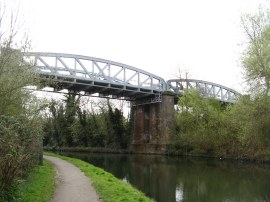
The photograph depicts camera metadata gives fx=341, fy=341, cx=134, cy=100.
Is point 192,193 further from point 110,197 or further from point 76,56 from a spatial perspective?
point 76,56

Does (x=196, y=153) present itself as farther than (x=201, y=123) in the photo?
Yes

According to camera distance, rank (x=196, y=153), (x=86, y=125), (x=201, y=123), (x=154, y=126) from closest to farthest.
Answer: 1. (x=201, y=123)
2. (x=196, y=153)
3. (x=154, y=126)
4. (x=86, y=125)

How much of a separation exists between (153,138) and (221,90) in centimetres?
2469

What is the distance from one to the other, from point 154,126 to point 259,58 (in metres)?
34.5

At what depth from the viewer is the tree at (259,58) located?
2534 centimetres

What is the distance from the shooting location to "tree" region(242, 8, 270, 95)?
25.3m

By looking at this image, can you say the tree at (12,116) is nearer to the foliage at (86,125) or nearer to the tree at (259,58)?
the tree at (259,58)

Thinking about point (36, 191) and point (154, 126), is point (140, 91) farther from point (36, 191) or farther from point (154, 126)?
point (36, 191)

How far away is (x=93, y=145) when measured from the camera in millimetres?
68312

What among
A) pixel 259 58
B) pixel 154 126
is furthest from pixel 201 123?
pixel 259 58

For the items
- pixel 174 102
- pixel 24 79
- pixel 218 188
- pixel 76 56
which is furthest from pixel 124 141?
pixel 24 79

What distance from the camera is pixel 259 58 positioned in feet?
84.0

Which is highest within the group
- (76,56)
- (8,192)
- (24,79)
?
(76,56)

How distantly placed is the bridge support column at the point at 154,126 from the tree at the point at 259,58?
2931 centimetres
